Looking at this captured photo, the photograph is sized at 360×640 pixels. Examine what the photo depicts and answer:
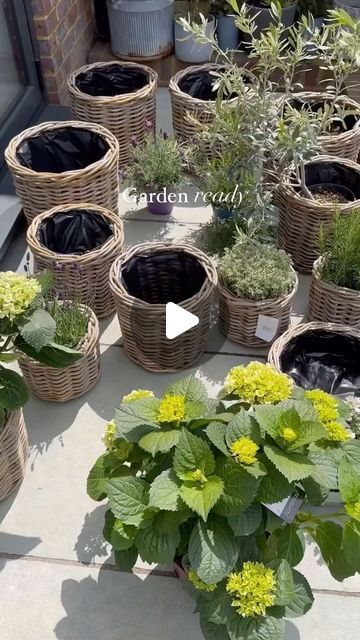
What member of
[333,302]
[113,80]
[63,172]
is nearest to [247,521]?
[333,302]

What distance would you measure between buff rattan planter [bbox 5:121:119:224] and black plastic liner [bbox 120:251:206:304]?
45 centimetres

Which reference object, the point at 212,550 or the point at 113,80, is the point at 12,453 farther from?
the point at 113,80

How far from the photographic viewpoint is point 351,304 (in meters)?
2.21

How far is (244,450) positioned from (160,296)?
1.21 m

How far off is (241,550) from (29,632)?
0.70m

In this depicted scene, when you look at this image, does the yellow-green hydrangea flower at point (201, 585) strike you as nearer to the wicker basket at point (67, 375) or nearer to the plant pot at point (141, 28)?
the wicker basket at point (67, 375)

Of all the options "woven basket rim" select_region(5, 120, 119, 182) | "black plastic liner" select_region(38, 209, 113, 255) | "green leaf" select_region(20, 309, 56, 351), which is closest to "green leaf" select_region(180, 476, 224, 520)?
"green leaf" select_region(20, 309, 56, 351)

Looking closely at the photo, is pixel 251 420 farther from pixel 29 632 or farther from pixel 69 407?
pixel 69 407

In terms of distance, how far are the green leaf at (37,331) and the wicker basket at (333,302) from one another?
111cm

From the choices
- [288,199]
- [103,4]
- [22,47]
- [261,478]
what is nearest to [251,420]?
[261,478]

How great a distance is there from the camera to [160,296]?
2420mm

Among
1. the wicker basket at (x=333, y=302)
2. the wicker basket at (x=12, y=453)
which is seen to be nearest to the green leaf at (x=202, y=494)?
the wicker basket at (x=12, y=453)

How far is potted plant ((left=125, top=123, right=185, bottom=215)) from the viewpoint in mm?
Result: 2762

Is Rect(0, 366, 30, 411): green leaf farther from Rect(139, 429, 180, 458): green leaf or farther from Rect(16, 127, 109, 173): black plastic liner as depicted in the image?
Rect(16, 127, 109, 173): black plastic liner
